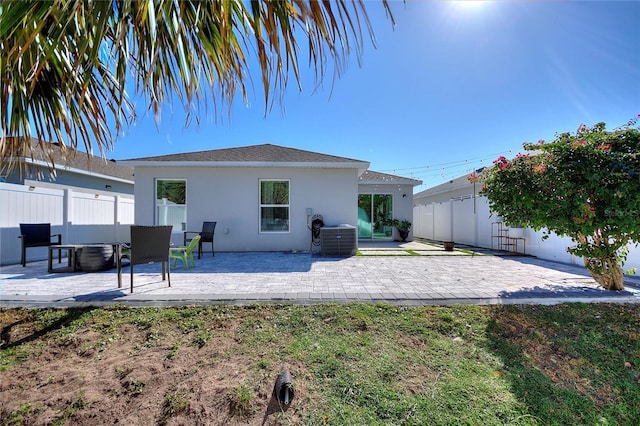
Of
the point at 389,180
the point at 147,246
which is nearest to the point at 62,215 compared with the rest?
the point at 147,246

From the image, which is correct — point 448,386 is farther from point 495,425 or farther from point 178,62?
point 178,62

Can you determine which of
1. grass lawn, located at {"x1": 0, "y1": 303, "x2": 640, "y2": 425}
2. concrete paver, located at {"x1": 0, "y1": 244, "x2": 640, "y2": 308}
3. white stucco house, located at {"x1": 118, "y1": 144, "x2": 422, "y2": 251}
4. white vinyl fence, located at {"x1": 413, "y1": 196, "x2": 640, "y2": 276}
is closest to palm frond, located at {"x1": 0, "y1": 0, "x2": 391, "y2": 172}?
grass lawn, located at {"x1": 0, "y1": 303, "x2": 640, "y2": 425}

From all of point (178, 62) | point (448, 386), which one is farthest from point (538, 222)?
point (178, 62)

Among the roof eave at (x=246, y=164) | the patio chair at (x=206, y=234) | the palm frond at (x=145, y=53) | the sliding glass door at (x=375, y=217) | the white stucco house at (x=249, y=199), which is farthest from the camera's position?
the sliding glass door at (x=375, y=217)

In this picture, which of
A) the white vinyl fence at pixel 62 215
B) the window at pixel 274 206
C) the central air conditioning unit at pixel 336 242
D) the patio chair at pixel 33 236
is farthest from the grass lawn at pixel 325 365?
the window at pixel 274 206

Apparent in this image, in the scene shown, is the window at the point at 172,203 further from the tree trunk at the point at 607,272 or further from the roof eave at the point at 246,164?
the tree trunk at the point at 607,272

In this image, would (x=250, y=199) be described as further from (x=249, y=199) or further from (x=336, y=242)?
(x=336, y=242)

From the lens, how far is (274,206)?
9.70 metres

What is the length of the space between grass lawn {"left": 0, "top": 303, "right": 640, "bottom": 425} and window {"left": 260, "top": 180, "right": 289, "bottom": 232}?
612 cm

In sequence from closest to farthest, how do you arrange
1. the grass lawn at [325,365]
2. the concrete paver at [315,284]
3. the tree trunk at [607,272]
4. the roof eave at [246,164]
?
the grass lawn at [325,365] → the concrete paver at [315,284] → the tree trunk at [607,272] → the roof eave at [246,164]

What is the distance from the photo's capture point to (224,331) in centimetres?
310

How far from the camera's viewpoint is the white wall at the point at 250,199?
955 centimetres

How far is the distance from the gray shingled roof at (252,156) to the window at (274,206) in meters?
0.87

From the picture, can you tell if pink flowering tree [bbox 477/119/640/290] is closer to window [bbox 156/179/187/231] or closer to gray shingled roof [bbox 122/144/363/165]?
gray shingled roof [bbox 122/144/363/165]
